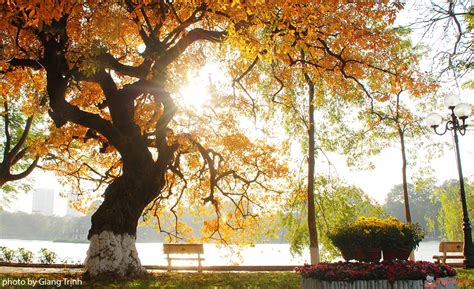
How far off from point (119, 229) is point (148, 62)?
5.13 metres

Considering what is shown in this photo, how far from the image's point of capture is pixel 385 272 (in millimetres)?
8516

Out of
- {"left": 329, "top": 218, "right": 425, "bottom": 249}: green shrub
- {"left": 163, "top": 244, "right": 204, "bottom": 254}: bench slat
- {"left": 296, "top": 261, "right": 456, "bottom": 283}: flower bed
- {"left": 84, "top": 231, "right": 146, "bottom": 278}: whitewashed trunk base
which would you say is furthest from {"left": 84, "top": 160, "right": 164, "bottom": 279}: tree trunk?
{"left": 329, "top": 218, "right": 425, "bottom": 249}: green shrub

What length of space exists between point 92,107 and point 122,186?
597 centimetres

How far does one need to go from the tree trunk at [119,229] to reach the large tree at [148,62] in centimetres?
3

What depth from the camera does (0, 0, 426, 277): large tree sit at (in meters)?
11.2

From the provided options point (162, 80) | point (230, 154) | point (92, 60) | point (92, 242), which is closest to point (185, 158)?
point (230, 154)

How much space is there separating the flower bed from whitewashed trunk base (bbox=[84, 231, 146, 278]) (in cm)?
569

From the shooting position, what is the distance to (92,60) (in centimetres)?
1099

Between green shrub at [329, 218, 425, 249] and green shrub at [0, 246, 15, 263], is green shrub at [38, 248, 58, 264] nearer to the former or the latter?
green shrub at [0, 246, 15, 263]

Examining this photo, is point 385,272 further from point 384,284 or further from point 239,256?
point 239,256

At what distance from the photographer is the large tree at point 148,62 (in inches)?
440

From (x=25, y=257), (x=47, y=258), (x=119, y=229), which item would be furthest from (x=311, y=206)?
(x=25, y=257)

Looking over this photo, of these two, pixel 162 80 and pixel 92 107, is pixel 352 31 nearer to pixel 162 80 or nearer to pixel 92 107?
pixel 162 80

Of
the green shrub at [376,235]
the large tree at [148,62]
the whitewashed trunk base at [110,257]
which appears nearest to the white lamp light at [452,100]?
the large tree at [148,62]
